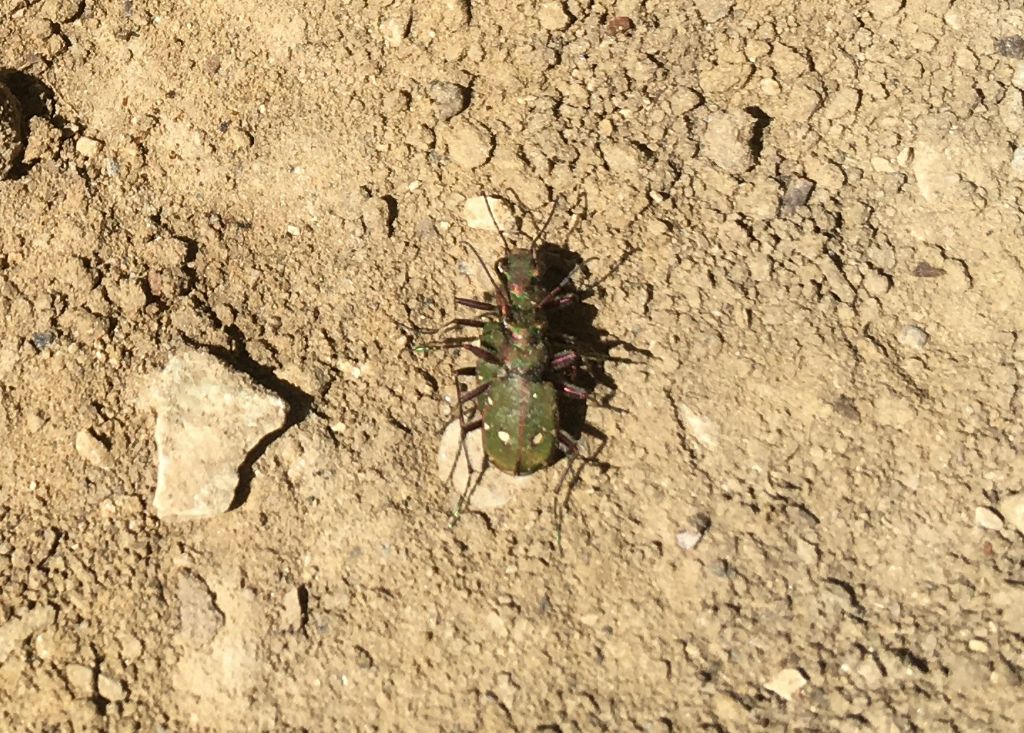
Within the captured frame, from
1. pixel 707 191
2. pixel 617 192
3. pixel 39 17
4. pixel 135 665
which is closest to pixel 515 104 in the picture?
pixel 617 192

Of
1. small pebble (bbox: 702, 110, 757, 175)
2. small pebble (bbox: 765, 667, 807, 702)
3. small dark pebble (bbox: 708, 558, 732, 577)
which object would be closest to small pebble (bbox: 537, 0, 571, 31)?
small pebble (bbox: 702, 110, 757, 175)

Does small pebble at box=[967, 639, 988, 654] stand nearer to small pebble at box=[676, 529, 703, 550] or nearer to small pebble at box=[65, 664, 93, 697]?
small pebble at box=[676, 529, 703, 550]

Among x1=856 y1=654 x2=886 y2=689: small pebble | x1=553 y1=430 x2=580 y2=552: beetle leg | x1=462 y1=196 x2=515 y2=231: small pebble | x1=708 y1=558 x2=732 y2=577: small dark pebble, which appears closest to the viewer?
x1=856 y1=654 x2=886 y2=689: small pebble

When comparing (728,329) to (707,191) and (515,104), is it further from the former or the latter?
(515,104)

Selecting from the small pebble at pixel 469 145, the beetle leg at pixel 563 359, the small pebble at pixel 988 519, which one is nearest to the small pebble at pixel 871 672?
the small pebble at pixel 988 519

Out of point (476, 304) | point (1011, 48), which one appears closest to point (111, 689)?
point (476, 304)

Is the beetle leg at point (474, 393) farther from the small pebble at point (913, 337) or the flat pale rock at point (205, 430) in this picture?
the small pebble at point (913, 337)
